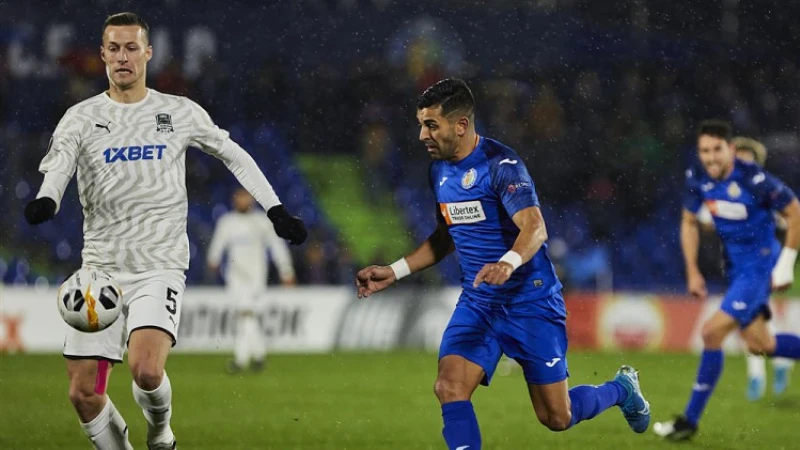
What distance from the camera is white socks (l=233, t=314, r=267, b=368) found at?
13969 millimetres

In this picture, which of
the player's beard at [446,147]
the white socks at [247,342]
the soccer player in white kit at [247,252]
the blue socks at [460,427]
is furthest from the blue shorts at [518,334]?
the soccer player in white kit at [247,252]

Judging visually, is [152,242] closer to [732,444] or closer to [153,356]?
[153,356]

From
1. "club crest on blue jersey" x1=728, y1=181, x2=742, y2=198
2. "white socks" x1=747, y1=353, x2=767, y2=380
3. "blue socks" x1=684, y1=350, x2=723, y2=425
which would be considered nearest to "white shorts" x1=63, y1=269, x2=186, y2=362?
"blue socks" x1=684, y1=350, x2=723, y2=425

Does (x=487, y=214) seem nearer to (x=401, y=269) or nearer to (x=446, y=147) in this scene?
(x=446, y=147)

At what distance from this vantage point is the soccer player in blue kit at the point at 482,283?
5520 mm

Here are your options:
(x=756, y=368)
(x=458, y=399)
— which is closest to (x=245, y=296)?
(x=756, y=368)

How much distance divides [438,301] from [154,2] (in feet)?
23.7

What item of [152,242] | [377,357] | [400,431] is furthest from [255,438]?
[377,357]

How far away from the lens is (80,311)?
5.41 m

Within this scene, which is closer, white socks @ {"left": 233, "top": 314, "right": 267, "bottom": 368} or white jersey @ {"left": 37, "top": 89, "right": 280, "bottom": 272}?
white jersey @ {"left": 37, "top": 89, "right": 280, "bottom": 272}

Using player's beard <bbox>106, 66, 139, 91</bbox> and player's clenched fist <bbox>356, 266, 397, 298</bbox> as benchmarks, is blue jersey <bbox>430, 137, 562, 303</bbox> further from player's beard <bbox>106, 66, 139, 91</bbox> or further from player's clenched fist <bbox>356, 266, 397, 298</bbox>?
player's beard <bbox>106, 66, 139, 91</bbox>

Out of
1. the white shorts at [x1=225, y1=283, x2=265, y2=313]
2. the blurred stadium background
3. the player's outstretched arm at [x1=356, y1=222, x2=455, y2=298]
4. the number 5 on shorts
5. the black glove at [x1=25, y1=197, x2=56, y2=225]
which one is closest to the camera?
the black glove at [x1=25, y1=197, x2=56, y2=225]

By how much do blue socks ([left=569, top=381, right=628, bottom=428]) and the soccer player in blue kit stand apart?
0.09 m

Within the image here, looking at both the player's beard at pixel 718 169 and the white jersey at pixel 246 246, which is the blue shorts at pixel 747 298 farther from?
the white jersey at pixel 246 246
